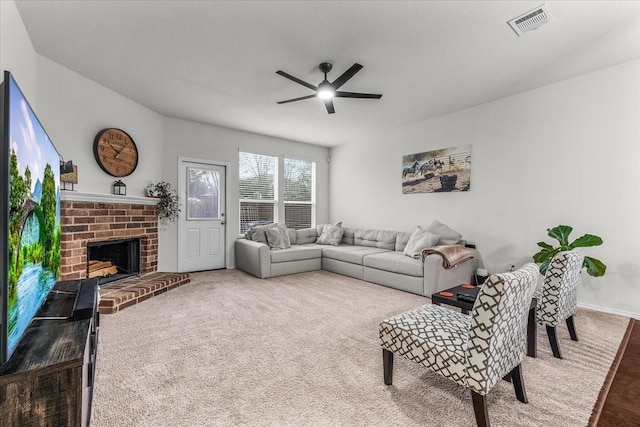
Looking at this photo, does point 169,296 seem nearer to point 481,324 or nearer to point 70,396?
point 70,396

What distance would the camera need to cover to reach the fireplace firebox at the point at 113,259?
3.55 meters

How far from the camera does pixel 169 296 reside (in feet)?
11.7

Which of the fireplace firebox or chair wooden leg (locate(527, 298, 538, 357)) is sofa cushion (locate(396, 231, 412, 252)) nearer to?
chair wooden leg (locate(527, 298, 538, 357))

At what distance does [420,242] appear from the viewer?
164 inches

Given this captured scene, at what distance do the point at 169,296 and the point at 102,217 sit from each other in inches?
49.0

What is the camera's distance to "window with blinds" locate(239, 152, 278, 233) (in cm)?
556

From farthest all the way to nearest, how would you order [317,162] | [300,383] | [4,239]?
1. [317,162]
2. [300,383]
3. [4,239]

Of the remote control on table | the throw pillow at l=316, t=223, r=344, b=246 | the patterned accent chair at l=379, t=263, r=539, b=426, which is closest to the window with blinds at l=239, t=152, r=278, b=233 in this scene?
the throw pillow at l=316, t=223, r=344, b=246

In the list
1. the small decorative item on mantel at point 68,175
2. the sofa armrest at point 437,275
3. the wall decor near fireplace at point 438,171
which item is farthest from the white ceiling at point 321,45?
the sofa armrest at point 437,275

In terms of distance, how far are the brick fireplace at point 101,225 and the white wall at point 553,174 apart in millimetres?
4145

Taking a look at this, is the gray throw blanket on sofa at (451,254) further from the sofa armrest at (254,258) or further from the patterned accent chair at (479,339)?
the sofa armrest at (254,258)

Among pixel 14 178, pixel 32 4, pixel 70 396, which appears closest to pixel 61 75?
pixel 32 4

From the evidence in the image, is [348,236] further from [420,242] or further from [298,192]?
[420,242]

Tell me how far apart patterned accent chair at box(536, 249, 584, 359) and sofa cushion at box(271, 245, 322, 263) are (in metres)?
3.40
